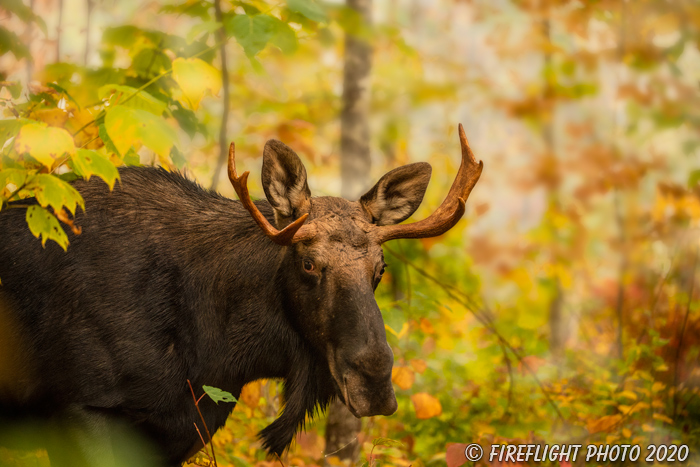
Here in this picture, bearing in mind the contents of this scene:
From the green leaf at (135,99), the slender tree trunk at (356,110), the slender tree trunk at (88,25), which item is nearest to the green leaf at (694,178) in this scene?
the slender tree trunk at (356,110)

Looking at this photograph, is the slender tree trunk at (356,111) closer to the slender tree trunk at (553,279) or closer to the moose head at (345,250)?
the moose head at (345,250)

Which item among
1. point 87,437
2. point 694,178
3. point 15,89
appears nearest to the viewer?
point 87,437

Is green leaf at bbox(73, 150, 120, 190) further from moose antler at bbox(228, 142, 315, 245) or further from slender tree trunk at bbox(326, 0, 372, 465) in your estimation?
slender tree trunk at bbox(326, 0, 372, 465)

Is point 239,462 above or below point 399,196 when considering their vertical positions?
below

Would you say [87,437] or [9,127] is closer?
[9,127]

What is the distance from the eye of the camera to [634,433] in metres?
4.79

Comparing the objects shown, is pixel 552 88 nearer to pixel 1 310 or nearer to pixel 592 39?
pixel 592 39

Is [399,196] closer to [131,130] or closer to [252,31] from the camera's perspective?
[252,31]

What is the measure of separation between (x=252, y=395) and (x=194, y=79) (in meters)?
2.88

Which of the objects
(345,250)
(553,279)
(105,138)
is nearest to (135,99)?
(105,138)

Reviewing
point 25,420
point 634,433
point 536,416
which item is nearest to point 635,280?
point 536,416

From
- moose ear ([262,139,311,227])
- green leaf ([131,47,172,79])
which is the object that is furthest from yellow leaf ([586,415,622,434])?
green leaf ([131,47,172,79])

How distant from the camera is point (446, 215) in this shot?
331cm

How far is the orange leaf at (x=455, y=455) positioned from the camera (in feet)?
10.8
